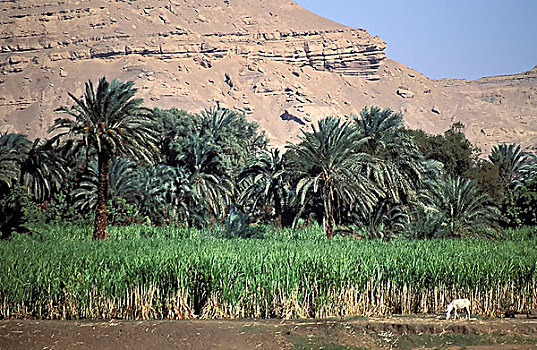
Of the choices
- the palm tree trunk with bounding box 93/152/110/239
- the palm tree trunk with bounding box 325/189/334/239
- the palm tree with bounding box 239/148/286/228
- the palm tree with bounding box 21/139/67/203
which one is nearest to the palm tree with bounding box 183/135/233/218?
the palm tree with bounding box 239/148/286/228

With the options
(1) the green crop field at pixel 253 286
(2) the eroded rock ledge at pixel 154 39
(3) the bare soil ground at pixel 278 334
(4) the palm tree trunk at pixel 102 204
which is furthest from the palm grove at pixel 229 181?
(2) the eroded rock ledge at pixel 154 39

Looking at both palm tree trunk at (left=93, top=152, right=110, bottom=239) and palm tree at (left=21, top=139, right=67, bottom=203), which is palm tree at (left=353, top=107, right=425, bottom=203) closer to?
palm tree trunk at (left=93, top=152, right=110, bottom=239)

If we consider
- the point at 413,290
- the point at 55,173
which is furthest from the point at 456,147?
the point at 413,290

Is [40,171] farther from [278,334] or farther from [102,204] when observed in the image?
[278,334]

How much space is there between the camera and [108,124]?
2408 centimetres

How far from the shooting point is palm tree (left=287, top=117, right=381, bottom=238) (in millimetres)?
27328


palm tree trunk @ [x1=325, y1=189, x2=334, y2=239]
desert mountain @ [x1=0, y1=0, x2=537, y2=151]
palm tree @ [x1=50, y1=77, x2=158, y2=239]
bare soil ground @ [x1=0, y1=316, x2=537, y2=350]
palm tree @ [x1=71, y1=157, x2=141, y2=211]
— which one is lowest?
bare soil ground @ [x1=0, y1=316, x2=537, y2=350]

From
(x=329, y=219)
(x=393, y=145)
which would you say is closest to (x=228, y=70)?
(x=393, y=145)

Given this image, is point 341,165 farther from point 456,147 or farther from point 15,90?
point 15,90

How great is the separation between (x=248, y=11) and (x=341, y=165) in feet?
441

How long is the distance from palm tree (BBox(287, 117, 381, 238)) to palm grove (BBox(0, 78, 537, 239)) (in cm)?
5

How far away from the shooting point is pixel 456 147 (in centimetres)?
4938

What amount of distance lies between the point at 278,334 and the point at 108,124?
49.2 ft

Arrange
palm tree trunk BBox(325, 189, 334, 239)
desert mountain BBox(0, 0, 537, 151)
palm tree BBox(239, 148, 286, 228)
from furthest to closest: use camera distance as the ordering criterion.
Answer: desert mountain BBox(0, 0, 537, 151)
palm tree BBox(239, 148, 286, 228)
palm tree trunk BBox(325, 189, 334, 239)
